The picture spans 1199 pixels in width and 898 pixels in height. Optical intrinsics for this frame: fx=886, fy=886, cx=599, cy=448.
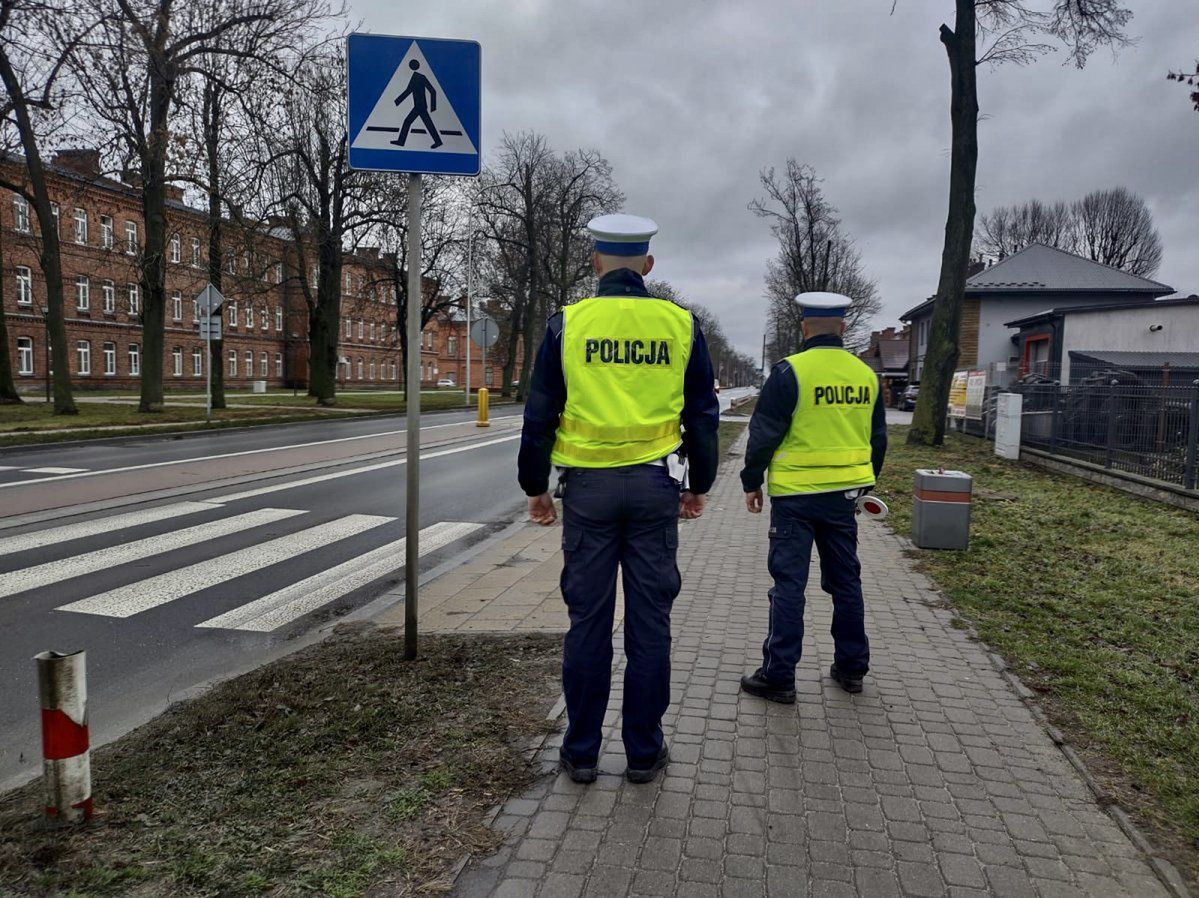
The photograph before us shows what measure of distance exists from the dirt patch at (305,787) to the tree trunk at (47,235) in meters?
22.4

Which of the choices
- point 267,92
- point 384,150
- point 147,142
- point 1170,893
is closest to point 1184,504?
point 1170,893

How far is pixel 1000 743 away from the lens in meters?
3.78

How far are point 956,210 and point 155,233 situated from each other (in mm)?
20190

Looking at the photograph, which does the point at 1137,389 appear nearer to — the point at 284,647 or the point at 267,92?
the point at 284,647

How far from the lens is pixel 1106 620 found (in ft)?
19.2

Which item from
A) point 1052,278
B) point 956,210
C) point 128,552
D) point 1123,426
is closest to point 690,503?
point 128,552

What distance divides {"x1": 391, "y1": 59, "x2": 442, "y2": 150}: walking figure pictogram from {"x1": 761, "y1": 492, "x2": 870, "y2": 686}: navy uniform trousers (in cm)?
257

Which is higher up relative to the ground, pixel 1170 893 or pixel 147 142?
pixel 147 142

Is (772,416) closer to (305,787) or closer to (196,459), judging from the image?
(305,787)

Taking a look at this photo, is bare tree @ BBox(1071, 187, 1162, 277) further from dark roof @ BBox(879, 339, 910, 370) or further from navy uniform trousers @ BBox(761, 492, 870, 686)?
navy uniform trousers @ BBox(761, 492, 870, 686)

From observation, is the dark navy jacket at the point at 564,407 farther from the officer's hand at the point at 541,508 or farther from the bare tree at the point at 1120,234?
the bare tree at the point at 1120,234

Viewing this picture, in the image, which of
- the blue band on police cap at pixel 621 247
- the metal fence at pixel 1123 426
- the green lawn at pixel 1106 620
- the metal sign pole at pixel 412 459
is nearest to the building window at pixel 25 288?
the metal fence at pixel 1123 426

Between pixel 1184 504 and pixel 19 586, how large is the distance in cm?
1220

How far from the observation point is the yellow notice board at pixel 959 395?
2567 centimetres
